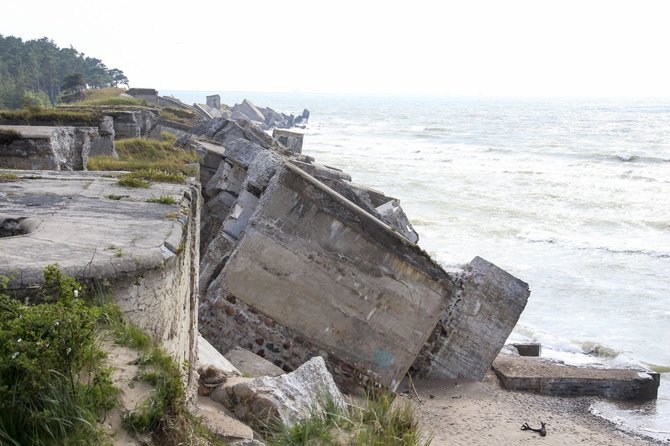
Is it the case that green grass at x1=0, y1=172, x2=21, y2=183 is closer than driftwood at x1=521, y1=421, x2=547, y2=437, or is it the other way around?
green grass at x1=0, y1=172, x2=21, y2=183

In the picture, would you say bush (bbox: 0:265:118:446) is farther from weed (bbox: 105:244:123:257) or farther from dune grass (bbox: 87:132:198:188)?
dune grass (bbox: 87:132:198:188)

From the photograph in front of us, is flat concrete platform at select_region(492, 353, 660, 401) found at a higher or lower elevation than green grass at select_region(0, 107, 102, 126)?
lower

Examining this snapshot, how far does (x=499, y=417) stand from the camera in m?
6.66

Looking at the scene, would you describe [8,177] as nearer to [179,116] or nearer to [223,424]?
[223,424]

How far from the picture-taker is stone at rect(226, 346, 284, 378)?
5.08 m

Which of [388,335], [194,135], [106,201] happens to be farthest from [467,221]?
[106,201]

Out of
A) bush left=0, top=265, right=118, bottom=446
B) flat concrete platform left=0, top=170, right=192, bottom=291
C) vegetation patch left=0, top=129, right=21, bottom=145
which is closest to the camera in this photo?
bush left=0, top=265, right=118, bottom=446

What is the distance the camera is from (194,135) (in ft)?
37.8

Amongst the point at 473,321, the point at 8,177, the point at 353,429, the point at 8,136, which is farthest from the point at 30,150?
the point at 473,321

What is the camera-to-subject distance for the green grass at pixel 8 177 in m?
4.39

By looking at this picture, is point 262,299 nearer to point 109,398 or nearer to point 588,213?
point 109,398

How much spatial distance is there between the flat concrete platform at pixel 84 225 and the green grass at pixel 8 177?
37mm

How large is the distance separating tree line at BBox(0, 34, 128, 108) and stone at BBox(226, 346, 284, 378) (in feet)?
134

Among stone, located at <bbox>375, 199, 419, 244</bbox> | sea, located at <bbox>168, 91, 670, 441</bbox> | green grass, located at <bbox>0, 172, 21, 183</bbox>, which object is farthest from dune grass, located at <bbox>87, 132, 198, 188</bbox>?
sea, located at <bbox>168, 91, 670, 441</bbox>
